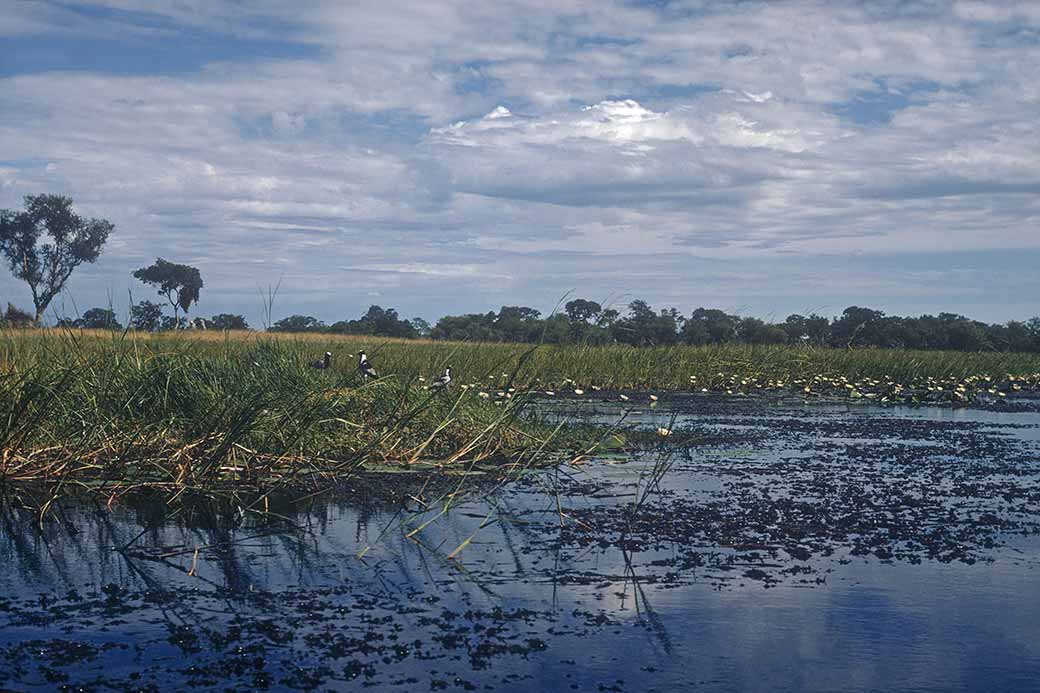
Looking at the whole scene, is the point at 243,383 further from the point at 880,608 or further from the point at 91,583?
the point at 880,608

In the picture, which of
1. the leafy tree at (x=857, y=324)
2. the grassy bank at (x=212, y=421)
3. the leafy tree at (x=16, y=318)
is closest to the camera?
the grassy bank at (x=212, y=421)

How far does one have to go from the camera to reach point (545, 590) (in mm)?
5664

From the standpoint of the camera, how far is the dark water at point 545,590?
444 cm

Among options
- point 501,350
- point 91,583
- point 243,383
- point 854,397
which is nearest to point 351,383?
point 243,383

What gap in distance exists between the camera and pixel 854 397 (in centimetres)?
2080

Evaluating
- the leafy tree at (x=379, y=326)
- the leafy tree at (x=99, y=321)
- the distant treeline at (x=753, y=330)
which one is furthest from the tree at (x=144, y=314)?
the leafy tree at (x=379, y=326)

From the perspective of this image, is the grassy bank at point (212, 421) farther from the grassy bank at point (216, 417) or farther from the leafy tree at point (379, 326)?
the leafy tree at point (379, 326)

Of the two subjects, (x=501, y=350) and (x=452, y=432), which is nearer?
(x=452, y=432)

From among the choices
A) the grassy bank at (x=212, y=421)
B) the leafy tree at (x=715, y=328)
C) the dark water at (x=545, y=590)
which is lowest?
the dark water at (x=545, y=590)

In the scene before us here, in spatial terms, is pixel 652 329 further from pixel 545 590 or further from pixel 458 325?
pixel 545 590

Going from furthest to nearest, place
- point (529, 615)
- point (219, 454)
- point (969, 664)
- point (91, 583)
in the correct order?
point (219, 454) → point (91, 583) → point (529, 615) → point (969, 664)

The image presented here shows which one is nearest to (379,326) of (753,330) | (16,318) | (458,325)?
(458,325)

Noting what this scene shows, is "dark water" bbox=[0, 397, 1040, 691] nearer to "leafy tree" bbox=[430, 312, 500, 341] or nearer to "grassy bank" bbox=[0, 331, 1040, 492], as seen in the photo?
"grassy bank" bbox=[0, 331, 1040, 492]

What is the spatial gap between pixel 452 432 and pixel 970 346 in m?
31.1
